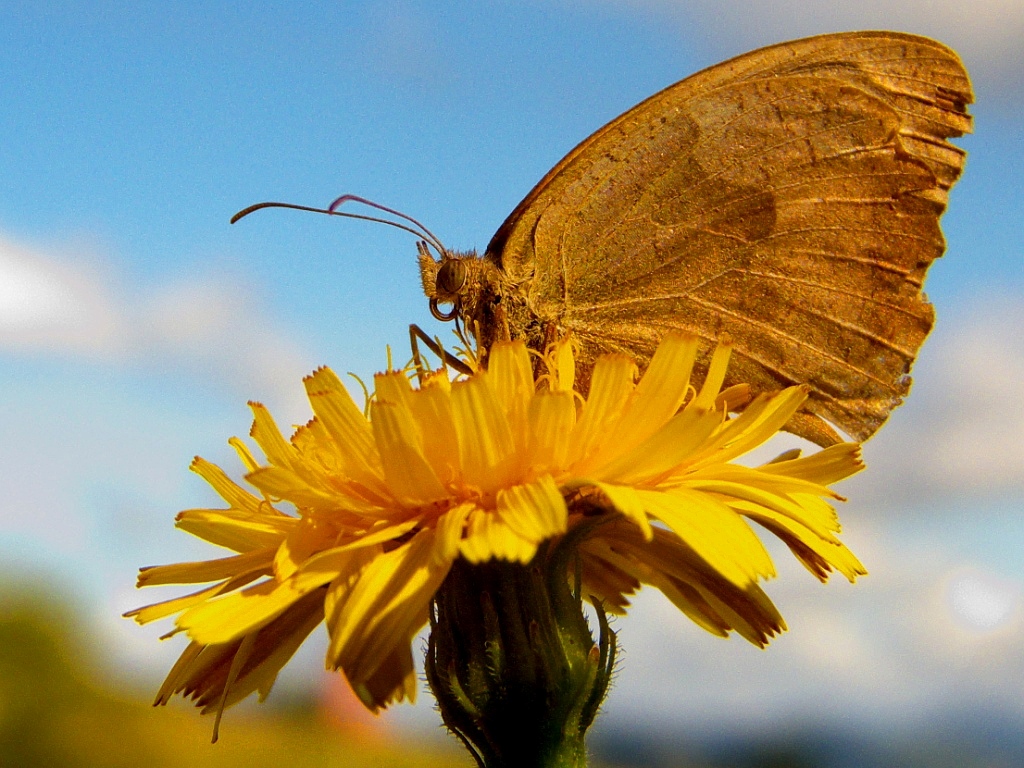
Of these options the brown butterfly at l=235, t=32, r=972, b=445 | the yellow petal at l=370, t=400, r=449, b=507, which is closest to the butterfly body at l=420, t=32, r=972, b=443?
the brown butterfly at l=235, t=32, r=972, b=445

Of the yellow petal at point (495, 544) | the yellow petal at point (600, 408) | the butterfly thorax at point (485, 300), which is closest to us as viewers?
the yellow petal at point (495, 544)

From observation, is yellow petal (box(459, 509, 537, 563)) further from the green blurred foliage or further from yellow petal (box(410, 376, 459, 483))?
the green blurred foliage

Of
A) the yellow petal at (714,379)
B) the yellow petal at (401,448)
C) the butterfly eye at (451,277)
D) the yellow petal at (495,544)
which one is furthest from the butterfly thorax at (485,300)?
the yellow petal at (495,544)

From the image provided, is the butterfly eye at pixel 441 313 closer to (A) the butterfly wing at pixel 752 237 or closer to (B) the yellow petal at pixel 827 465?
(A) the butterfly wing at pixel 752 237

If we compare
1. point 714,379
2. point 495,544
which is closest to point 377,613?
point 495,544

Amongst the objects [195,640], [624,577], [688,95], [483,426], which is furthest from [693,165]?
[195,640]
